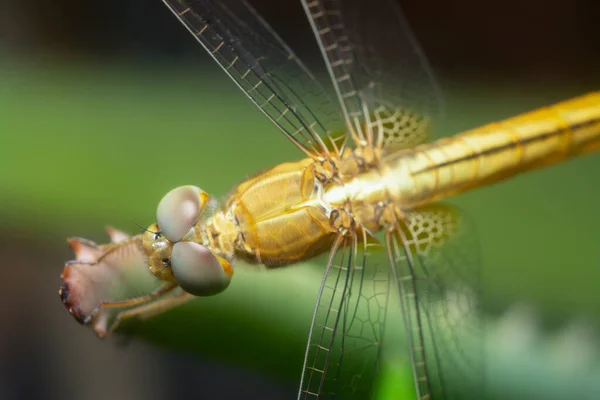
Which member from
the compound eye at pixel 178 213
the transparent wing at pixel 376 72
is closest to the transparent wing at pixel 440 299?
the transparent wing at pixel 376 72

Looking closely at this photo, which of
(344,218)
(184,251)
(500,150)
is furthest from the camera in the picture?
(500,150)

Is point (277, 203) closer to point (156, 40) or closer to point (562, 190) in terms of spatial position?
point (562, 190)

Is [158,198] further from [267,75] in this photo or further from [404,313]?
[404,313]

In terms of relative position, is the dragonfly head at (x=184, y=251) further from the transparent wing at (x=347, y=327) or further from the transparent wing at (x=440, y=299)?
the transparent wing at (x=440, y=299)

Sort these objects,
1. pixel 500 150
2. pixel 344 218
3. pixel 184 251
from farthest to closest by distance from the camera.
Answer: pixel 500 150, pixel 344 218, pixel 184 251

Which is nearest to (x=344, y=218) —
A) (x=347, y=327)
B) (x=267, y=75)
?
(x=347, y=327)

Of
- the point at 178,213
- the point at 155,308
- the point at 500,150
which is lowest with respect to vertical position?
the point at 155,308

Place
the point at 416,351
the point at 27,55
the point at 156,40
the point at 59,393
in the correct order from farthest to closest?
1. the point at 156,40
2. the point at 27,55
3. the point at 59,393
4. the point at 416,351

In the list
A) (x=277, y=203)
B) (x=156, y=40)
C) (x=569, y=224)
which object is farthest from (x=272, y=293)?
(x=156, y=40)
